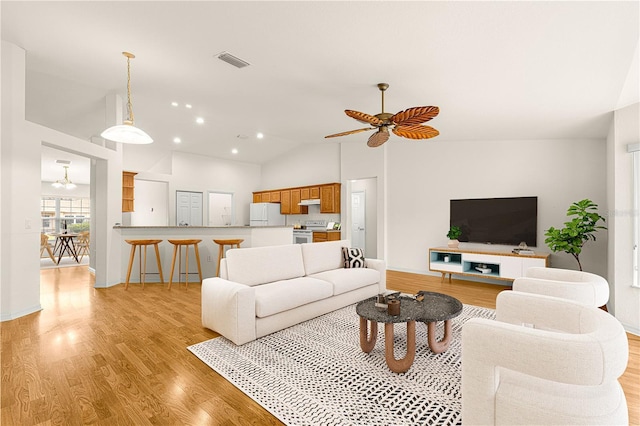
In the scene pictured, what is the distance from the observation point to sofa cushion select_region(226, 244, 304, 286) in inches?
133

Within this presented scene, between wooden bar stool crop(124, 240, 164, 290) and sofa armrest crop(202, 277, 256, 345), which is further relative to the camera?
wooden bar stool crop(124, 240, 164, 290)

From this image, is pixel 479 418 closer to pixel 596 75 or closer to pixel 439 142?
pixel 596 75

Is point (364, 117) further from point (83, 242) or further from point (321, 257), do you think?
point (83, 242)

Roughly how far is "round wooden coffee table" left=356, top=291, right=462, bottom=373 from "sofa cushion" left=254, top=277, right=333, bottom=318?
78cm

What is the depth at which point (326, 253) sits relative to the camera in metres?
4.42

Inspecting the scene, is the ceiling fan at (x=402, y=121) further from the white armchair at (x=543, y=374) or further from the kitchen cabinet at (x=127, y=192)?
the kitchen cabinet at (x=127, y=192)

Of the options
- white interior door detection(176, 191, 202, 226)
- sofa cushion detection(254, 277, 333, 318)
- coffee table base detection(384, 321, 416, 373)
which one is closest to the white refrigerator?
white interior door detection(176, 191, 202, 226)

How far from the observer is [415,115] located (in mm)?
2979

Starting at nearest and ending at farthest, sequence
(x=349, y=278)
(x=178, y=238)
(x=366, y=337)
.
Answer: (x=366, y=337)
(x=349, y=278)
(x=178, y=238)

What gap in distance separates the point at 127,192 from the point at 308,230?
4.76 metres

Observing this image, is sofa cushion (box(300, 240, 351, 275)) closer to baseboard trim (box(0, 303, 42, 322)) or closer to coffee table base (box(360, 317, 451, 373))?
coffee table base (box(360, 317, 451, 373))

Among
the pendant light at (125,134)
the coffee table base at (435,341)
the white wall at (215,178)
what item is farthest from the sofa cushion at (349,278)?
the white wall at (215,178)

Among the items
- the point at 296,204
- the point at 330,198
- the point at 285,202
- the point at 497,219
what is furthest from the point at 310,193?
the point at 497,219

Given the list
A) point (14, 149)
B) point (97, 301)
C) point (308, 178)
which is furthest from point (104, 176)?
point (308, 178)
